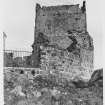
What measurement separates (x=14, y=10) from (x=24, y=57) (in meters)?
0.57

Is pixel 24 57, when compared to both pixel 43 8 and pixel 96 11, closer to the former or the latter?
pixel 43 8

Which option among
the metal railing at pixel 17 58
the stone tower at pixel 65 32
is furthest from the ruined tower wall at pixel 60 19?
the metal railing at pixel 17 58

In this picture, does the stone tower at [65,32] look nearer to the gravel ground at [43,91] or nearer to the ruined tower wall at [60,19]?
the ruined tower wall at [60,19]

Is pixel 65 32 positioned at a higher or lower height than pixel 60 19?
lower

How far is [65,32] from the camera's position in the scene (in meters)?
3.31

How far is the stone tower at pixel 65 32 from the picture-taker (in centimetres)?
329

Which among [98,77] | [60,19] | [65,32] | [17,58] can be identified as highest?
[60,19]

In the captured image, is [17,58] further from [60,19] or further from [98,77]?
[98,77]

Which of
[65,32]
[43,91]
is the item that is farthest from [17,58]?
[65,32]

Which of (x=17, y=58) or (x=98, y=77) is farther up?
(x=17, y=58)

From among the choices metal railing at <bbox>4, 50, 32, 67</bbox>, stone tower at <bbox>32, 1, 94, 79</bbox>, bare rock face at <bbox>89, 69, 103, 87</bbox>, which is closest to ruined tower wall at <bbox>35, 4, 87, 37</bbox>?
stone tower at <bbox>32, 1, 94, 79</bbox>

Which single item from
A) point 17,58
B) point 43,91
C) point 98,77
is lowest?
point 43,91

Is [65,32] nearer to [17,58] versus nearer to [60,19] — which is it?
[60,19]

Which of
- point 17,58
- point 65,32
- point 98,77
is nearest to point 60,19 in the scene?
point 65,32
